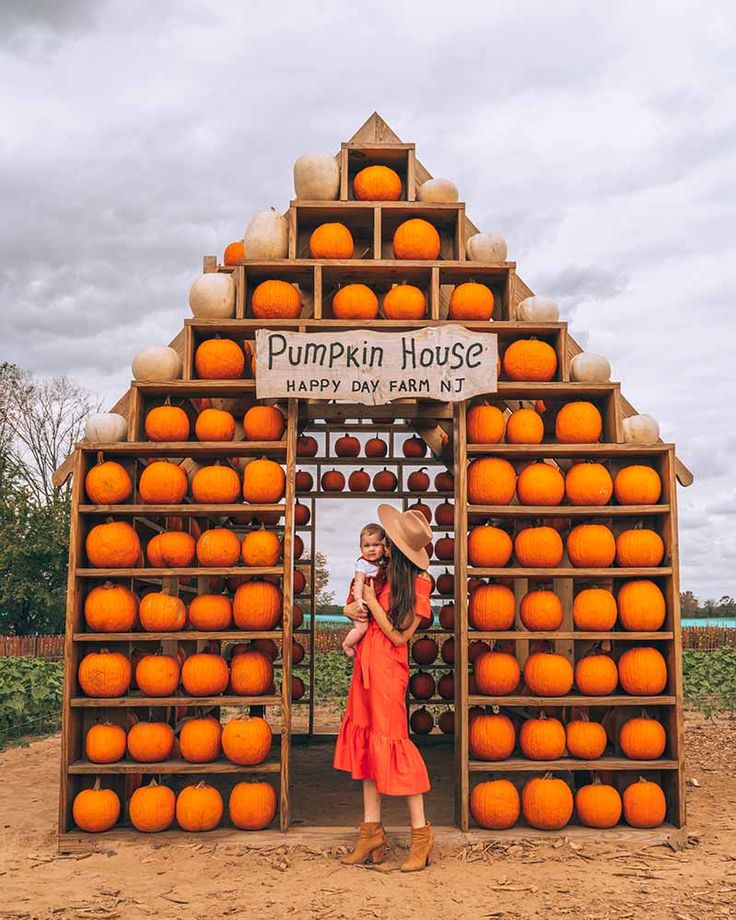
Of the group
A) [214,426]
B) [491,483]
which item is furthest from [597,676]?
[214,426]

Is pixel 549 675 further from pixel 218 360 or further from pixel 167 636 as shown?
pixel 218 360

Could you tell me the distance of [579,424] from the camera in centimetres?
638

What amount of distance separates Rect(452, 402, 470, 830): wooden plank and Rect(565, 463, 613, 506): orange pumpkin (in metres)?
0.76

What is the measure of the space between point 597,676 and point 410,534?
1707 mm

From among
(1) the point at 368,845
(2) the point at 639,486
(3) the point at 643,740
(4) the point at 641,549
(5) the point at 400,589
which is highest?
Result: (2) the point at 639,486

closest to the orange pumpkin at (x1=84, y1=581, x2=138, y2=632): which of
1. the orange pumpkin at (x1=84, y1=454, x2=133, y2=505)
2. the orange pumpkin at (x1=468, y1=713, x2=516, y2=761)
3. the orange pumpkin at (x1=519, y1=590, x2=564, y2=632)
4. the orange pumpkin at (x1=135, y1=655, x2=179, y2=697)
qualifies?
the orange pumpkin at (x1=135, y1=655, x2=179, y2=697)

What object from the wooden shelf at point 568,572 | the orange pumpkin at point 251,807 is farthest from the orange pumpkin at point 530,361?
the orange pumpkin at point 251,807

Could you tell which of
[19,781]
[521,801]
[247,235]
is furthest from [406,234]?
[19,781]

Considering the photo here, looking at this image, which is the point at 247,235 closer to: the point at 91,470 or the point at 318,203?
the point at 318,203

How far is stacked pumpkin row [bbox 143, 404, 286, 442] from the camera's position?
20.6 feet

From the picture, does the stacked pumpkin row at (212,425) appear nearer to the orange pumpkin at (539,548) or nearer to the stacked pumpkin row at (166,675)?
the stacked pumpkin row at (166,675)

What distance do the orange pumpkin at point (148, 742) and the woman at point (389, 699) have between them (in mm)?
1255

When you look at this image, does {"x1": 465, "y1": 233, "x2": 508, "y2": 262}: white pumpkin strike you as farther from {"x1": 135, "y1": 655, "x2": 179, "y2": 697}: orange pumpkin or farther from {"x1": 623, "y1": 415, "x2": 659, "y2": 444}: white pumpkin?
{"x1": 135, "y1": 655, "x2": 179, "y2": 697}: orange pumpkin

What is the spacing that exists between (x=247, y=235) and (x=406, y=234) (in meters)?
1.17
